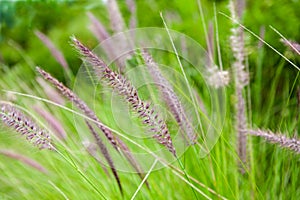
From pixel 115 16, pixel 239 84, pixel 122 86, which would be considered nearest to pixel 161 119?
pixel 122 86

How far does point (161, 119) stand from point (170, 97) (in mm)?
181

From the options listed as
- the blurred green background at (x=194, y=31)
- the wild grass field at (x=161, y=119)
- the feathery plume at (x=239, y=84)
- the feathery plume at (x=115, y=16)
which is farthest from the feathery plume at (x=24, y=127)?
the feathery plume at (x=115, y=16)

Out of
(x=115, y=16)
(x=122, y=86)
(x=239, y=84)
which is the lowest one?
(x=239, y=84)

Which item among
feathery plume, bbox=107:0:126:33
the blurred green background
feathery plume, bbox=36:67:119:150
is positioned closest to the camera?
feathery plume, bbox=36:67:119:150

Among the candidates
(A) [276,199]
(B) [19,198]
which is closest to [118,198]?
(A) [276,199]

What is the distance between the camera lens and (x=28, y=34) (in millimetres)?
3836

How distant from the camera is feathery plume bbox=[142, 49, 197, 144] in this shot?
95cm

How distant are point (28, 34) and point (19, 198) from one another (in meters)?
2.37

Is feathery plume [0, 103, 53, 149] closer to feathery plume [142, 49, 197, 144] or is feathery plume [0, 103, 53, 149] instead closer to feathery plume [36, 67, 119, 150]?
feathery plume [36, 67, 119, 150]

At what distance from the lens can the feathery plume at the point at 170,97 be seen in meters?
0.95

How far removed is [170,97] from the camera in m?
0.96

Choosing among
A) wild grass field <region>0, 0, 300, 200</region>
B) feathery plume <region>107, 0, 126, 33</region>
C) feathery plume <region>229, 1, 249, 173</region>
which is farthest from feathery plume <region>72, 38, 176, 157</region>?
feathery plume <region>107, 0, 126, 33</region>

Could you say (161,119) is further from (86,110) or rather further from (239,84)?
(239,84)

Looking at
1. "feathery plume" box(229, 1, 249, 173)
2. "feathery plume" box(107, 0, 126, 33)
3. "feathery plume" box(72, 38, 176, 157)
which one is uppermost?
"feathery plume" box(107, 0, 126, 33)
